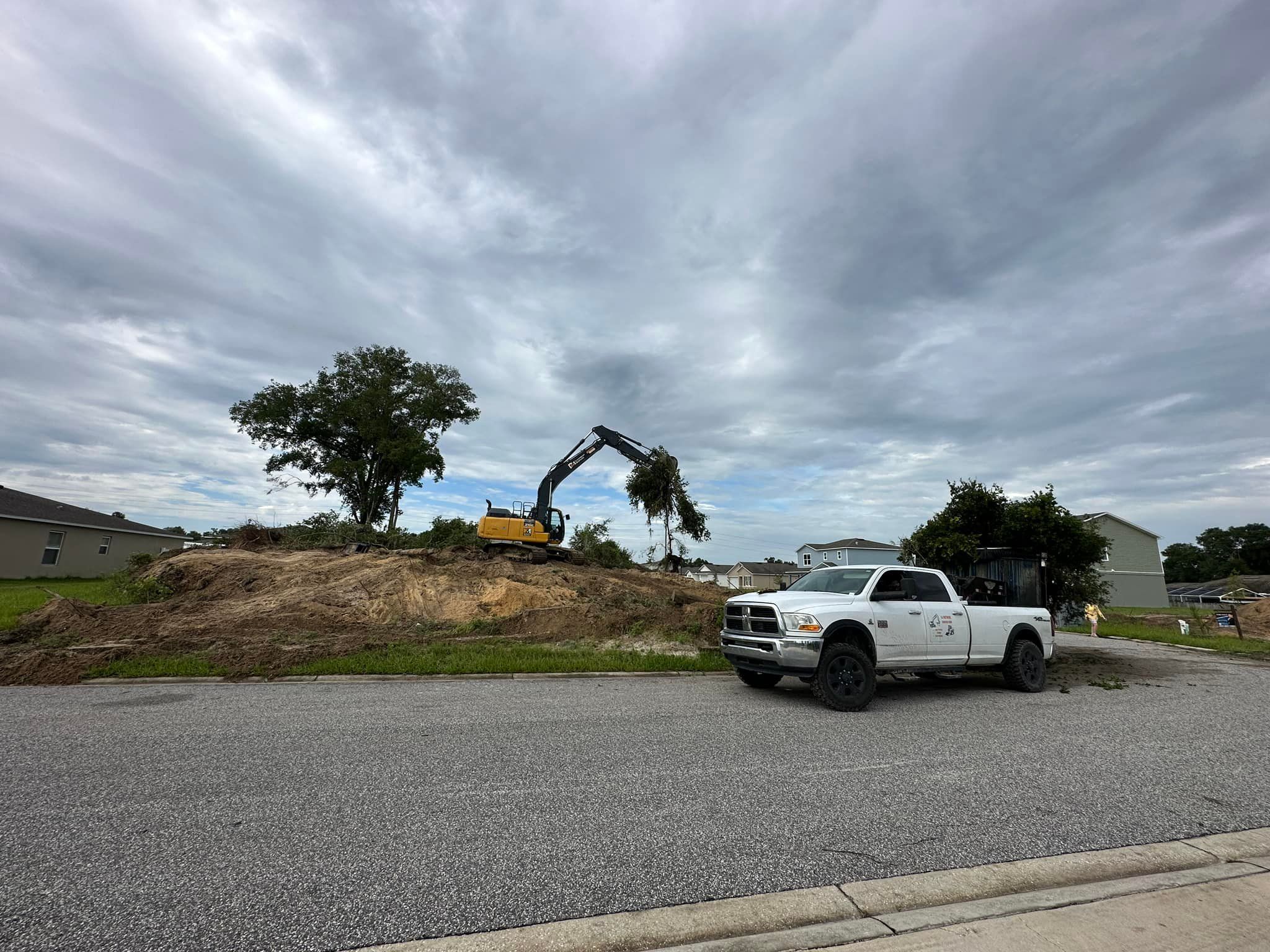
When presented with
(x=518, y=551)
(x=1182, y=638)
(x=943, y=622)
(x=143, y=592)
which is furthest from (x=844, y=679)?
(x=143, y=592)

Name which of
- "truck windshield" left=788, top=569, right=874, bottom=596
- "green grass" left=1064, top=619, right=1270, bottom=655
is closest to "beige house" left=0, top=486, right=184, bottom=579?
"truck windshield" left=788, top=569, right=874, bottom=596

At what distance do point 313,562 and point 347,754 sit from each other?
57.6ft

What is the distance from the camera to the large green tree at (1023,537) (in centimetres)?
1434

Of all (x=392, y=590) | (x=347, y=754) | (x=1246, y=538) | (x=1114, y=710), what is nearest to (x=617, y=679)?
(x=347, y=754)

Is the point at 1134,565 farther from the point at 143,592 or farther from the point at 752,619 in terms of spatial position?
the point at 143,592

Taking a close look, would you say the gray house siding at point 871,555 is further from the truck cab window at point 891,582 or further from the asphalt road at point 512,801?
the asphalt road at point 512,801

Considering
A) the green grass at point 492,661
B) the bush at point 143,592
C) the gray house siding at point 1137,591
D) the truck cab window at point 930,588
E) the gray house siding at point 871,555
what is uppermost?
the gray house siding at point 871,555

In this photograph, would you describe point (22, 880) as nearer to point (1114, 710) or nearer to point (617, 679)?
point (617, 679)

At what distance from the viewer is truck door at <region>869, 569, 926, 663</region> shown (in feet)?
28.3

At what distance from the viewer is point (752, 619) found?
28.9 feet

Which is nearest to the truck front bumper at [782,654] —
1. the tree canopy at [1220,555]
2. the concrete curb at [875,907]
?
the concrete curb at [875,907]

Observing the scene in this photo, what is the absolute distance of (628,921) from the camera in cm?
302

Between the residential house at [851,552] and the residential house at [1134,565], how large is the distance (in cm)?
1492

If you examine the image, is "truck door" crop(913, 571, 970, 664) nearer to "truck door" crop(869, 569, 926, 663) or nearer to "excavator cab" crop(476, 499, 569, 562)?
"truck door" crop(869, 569, 926, 663)
